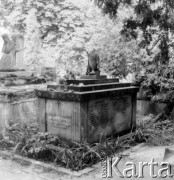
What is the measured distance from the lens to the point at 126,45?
1047cm

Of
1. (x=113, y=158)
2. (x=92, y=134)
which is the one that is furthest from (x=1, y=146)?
(x=113, y=158)

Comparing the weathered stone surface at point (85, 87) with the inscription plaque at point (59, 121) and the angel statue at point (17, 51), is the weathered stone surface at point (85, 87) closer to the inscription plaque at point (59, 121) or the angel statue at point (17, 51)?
the inscription plaque at point (59, 121)

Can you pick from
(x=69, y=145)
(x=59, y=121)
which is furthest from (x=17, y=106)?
(x=69, y=145)

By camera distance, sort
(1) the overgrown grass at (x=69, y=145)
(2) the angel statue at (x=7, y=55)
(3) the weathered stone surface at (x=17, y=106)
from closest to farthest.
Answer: (1) the overgrown grass at (x=69, y=145) < (3) the weathered stone surface at (x=17, y=106) < (2) the angel statue at (x=7, y=55)

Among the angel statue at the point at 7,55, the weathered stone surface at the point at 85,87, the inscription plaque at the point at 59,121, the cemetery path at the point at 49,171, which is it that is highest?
the angel statue at the point at 7,55

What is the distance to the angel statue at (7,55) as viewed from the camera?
9844mm

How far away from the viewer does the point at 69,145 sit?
6.38m

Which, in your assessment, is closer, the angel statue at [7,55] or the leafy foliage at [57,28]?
the angel statue at [7,55]

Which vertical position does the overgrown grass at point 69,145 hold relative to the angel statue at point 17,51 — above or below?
below

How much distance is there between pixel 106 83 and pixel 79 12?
1579 centimetres

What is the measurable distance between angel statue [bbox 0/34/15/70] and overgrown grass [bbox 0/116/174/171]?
325cm

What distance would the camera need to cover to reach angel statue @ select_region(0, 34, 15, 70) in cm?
984

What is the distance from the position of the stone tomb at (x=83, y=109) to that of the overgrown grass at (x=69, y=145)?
241 millimetres

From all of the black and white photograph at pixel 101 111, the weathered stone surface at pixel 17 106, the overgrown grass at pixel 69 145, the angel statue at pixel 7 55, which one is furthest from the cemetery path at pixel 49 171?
the angel statue at pixel 7 55
